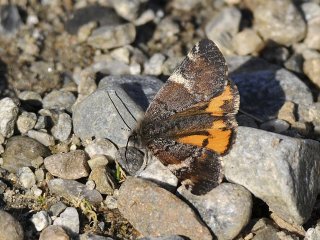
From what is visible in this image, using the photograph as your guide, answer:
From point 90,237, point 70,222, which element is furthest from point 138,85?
point 90,237

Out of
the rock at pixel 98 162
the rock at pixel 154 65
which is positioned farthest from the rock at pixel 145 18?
the rock at pixel 98 162

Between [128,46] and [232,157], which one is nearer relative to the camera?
[232,157]

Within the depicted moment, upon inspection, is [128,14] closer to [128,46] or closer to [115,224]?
[128,46]

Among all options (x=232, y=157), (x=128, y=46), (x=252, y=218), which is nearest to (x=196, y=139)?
(x=232, y=157)

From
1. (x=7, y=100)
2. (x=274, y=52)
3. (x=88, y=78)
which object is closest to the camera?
(x=7, y=100)

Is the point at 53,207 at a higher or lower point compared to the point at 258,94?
higher

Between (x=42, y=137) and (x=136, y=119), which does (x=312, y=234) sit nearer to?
(x=136, y=119)
